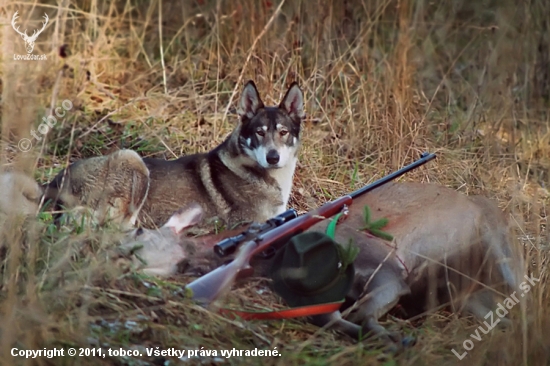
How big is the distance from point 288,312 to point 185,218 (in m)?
1.30

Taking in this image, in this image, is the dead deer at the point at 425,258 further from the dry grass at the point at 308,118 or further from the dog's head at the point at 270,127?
the dog's head at the point at 270,127

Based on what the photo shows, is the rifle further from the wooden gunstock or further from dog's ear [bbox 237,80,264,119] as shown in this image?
dog's ear [bbox 237,80,264,119]

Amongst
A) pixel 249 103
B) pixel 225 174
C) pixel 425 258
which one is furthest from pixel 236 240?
pixel 249 103

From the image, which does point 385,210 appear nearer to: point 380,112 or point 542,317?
point 542,317

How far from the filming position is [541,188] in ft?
20.8

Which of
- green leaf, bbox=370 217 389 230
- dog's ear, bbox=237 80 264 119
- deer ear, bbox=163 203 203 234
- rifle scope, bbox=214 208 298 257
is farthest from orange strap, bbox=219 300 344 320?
dog's ear, bbox=237 80 264 119

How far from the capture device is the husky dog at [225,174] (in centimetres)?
545

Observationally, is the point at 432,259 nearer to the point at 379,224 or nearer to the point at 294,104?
the point at 379,224

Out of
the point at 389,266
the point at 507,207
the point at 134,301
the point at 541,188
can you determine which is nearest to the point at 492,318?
the point at 389,266

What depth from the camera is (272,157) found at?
562cm

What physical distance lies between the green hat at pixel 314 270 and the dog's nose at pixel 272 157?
189 cm

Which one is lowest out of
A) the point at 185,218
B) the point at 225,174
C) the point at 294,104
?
the point at 225,174

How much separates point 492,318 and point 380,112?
2.91m

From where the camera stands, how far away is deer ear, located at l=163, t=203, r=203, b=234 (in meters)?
4.54
